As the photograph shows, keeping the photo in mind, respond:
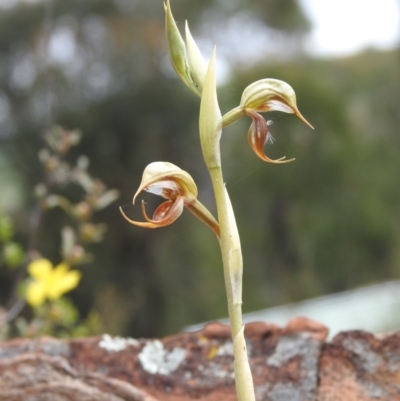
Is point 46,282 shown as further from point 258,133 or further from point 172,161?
point 172,161

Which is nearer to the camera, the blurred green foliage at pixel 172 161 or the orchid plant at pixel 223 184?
the orchid plant at pixel 223 184

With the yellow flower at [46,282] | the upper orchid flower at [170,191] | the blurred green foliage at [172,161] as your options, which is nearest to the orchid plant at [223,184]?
the upper orchid flower at [170,191]

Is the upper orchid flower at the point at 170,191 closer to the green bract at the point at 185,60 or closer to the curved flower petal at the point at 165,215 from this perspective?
the curved flower petal at the point at 165,215

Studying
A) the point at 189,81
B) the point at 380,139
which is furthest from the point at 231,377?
the point at 380,139

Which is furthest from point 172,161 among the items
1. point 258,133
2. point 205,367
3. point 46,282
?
point 258,133

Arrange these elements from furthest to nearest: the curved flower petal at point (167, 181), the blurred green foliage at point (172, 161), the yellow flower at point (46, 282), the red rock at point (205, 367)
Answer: the blurred green foliage at point (172, 161)
the yellow flower at point (46, 282)
the red rock at point (205, 367)
the curved flower petal at point (167, 181)

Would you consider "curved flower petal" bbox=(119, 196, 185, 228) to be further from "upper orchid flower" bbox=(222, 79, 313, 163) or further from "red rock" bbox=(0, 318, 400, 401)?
"red rock" bbox=(0, 318, 400, 401)

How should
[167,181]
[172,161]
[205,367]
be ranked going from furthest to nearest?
[172,161] < [205,367] < [167,181]

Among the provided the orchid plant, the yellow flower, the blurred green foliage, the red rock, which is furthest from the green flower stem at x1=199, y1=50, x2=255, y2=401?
the blurred green foliage

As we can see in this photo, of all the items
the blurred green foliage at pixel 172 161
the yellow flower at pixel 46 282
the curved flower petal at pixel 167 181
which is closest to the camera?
the curved flower petal at pixel 167 181
